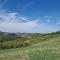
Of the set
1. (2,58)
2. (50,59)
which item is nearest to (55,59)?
(50,59)

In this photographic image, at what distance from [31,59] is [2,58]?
2.14 metres

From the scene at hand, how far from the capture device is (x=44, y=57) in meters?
15.1

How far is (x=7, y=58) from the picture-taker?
15.5m

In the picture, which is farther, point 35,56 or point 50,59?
point 35,56

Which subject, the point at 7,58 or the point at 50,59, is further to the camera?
the point at 7,58

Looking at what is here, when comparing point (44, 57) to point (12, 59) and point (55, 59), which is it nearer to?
point (55, 59)

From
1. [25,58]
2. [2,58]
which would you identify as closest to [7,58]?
[2,58]

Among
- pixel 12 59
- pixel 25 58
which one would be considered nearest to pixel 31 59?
pixel 25 58

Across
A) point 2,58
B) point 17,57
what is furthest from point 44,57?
point 2,58

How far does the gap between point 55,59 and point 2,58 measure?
357 centimetres

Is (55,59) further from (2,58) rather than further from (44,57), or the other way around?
(2,58)

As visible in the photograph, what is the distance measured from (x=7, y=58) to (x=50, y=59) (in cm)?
301

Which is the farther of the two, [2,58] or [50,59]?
[2,58]

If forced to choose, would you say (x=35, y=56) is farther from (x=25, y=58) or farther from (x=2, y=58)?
(x=2, y=58)
